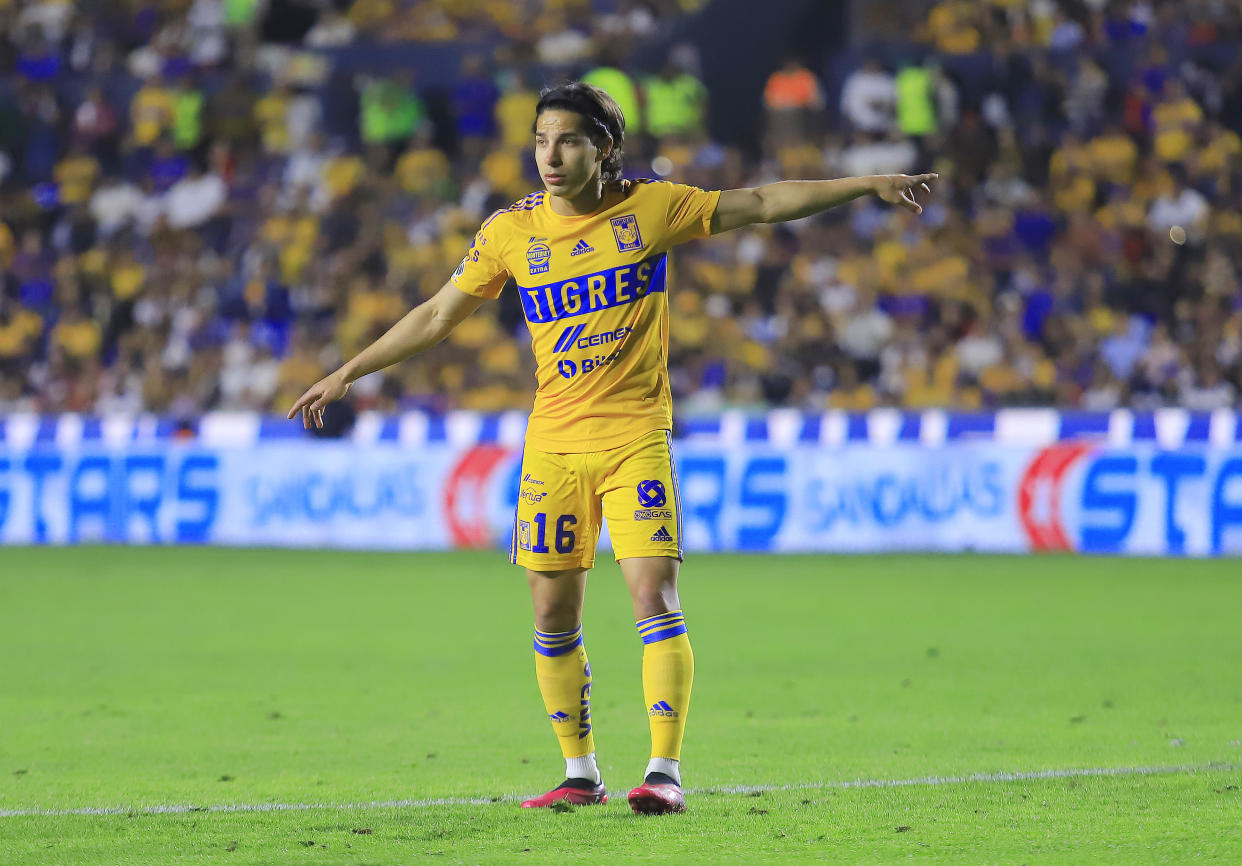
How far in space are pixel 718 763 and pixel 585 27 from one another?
1745 cm

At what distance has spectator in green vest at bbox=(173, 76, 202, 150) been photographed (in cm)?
2353

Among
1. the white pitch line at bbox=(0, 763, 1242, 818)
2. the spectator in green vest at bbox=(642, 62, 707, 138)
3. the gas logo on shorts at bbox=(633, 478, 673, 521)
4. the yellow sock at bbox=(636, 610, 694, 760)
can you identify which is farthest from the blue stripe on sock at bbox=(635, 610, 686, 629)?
the spectator in green vest at bbox=(642, 62, 707, 138)

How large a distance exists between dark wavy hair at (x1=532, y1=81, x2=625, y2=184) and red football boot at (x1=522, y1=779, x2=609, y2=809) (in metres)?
1.82

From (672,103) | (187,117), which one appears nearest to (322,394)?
(672,103)

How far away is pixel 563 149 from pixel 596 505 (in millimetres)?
1054

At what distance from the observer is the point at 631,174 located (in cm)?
2023

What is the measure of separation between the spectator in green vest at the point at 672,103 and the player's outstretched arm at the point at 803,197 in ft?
52.1

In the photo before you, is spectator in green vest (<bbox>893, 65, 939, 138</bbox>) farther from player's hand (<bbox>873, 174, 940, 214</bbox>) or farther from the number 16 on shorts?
the number 16 on shorts

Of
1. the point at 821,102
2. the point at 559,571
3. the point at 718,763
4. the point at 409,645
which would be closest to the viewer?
the point at 559,571

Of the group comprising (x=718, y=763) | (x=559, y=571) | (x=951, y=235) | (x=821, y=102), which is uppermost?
(x=821, y=102)

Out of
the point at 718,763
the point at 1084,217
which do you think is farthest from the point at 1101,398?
the point at 718,763

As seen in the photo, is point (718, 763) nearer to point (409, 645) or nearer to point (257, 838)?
point (257, 838)

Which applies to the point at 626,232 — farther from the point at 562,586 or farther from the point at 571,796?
the point at 571,796

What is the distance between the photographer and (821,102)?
21.2 m
